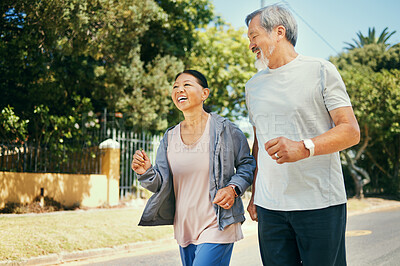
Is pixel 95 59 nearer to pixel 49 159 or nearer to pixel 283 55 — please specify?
pixel 49 159

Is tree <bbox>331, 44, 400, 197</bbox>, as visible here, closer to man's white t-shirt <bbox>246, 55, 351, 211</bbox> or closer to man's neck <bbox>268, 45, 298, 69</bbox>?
man's neck <bbox>268, 45, 298, 69</bbox>

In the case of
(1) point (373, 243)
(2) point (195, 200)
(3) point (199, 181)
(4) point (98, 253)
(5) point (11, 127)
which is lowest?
(1) point (373, 243)

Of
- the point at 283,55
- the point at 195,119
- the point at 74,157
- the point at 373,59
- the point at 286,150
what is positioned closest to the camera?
the point at 286,150

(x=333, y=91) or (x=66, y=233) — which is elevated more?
(x=333, y=91)

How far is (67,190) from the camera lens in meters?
12.5

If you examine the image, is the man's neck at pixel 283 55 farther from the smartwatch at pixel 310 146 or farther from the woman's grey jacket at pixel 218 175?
the woman's grey jacket at pixel 218 175

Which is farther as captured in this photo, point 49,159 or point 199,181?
point 49,159

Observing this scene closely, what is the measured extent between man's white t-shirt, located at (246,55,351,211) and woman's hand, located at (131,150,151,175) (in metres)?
0.97

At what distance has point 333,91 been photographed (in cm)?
213

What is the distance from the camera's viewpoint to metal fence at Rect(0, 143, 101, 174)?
1158 centimetres

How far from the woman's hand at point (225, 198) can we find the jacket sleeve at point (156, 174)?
0.49m

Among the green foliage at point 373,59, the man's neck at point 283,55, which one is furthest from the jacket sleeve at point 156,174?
the green foliage at point 373,59

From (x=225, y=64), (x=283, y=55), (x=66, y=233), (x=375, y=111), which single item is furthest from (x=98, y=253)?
(x=375, y=111)

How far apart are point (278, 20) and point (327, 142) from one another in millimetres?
889
